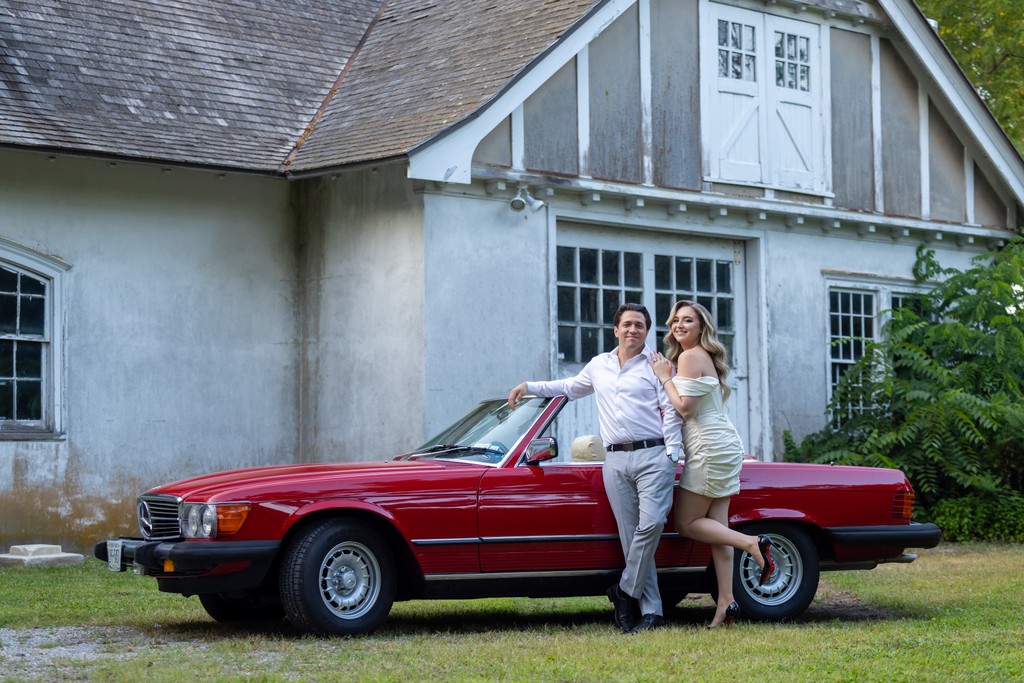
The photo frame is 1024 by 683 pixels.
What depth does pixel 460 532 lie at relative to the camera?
8422mm

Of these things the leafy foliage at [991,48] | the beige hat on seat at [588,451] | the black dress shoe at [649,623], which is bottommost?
the black dress shoe at [649,623]

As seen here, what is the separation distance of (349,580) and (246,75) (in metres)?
8.43

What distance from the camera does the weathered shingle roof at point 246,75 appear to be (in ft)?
44.0

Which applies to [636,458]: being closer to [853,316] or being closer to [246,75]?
[246,75]

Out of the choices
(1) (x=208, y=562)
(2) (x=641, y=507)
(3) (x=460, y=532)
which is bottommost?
(1) (x=208, y=562)

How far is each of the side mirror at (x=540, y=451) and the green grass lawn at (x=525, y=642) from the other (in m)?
0.99

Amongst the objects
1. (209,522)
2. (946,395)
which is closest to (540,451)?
(209,522)

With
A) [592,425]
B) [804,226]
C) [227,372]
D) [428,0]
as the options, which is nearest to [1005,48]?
[804,226]

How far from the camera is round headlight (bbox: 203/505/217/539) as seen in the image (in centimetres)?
798

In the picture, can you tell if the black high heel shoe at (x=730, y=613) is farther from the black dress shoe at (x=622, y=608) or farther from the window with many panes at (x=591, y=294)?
the window with many panes at (x=591, y=294)

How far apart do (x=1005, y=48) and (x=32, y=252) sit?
18361 millimetres

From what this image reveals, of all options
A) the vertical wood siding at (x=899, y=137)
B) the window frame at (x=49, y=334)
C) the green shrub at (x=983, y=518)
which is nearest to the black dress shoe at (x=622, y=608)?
the window frame at (x=49, y=334)

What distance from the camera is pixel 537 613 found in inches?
386

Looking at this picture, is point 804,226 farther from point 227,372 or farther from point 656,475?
point 656,475
